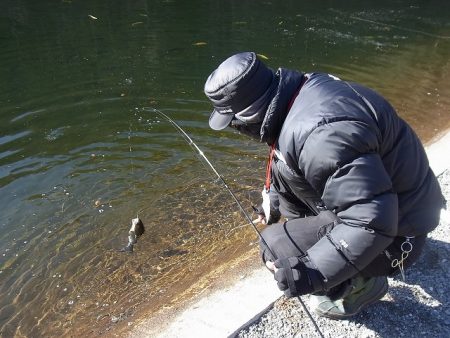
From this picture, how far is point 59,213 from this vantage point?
5824mm

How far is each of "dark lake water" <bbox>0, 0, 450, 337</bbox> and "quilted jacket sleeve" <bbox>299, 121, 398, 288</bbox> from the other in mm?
2244

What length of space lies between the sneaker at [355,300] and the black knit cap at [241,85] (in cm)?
143

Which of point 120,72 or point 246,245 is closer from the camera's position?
point 246,245

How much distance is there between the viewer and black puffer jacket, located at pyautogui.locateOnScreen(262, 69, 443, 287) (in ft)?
7.86

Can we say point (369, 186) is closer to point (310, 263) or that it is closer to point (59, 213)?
point (310, 263)

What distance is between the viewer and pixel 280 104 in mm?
2709

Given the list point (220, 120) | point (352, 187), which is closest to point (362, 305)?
point (352, 187)

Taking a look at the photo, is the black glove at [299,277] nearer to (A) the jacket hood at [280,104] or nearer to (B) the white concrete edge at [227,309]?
(A) the jacket hood at [280,104]

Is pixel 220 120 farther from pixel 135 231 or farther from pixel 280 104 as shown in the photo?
pixel 135 231

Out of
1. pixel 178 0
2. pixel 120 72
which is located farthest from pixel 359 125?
pixel 178 0

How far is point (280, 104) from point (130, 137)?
5.24 meters

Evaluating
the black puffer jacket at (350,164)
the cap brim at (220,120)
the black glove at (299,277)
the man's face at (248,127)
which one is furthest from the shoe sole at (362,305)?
the cap brim at (220,120)

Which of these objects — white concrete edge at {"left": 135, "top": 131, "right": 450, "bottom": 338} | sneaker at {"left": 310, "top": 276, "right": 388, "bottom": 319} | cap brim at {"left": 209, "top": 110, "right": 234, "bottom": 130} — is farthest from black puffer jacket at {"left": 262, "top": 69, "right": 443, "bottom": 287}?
white concrete edge at {"left": 135, "top": 131, "right": 450, "bottom": 338}

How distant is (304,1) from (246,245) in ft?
50.7
